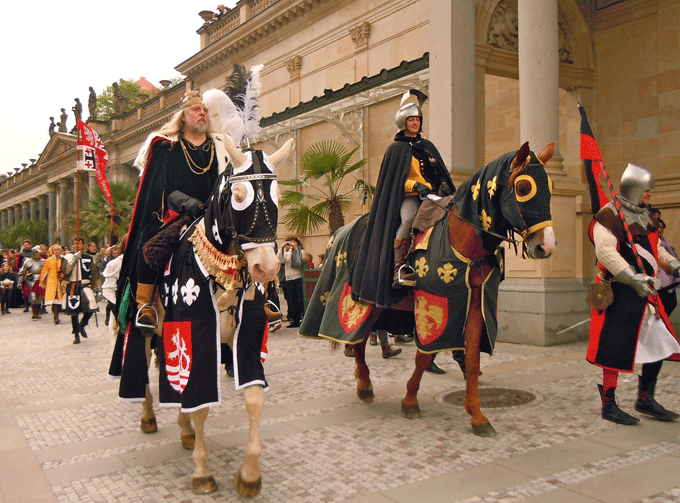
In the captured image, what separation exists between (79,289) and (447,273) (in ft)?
34.5

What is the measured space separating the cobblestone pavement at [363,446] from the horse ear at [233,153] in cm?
208

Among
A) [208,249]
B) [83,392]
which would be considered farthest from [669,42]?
[83,392]

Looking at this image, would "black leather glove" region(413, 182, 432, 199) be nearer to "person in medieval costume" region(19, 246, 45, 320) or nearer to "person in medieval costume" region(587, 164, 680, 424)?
"person in medieval costume" region(587, 164, 680, 424)

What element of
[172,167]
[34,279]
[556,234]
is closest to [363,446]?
[172,167]

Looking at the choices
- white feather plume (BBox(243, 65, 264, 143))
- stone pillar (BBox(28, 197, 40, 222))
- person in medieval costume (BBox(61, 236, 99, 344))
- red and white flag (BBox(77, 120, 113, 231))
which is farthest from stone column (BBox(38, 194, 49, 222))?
white feather plume (BBox(243, 65, 264, 143))

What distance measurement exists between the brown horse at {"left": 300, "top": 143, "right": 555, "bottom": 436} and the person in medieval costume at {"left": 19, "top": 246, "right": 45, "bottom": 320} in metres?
17.2

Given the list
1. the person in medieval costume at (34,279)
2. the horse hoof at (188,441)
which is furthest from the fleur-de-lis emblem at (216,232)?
the person in medieval costume at (34,279)

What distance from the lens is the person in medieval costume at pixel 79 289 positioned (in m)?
12.6

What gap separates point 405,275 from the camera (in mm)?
5426

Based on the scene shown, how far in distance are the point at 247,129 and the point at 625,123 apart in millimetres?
9602

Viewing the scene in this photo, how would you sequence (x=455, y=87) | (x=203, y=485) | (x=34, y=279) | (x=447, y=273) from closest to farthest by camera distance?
(x=203, y=485), (x=447, y=273), (x=455, y=87), (x=34, y=279)

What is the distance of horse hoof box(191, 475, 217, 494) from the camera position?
3752 mm

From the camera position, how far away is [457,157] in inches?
396

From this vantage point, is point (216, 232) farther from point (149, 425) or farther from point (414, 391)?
point (414, 391)
